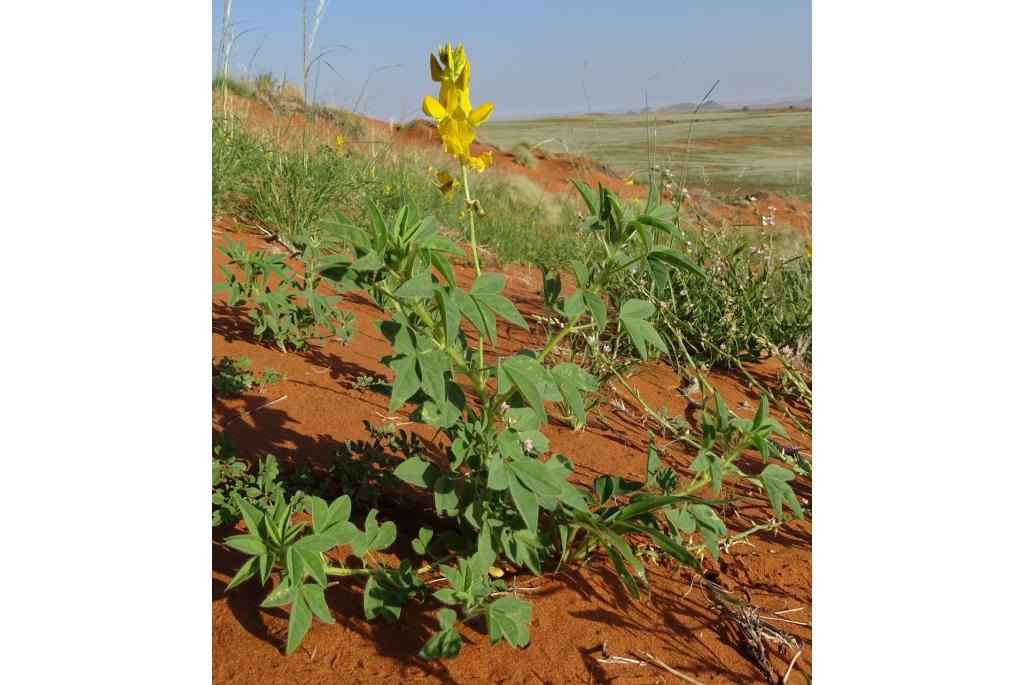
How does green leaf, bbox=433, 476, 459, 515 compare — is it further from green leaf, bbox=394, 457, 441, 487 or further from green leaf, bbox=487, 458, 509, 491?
green leaf, bbox=487, 458, 509, 491

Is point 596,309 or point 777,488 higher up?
point 596,309

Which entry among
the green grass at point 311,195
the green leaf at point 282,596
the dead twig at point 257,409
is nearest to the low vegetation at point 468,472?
the green leaf at point 282,596

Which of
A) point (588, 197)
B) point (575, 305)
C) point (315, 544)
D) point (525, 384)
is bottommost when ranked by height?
point (315, 544)

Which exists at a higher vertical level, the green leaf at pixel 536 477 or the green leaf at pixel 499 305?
the green leaf at pixel 499 305

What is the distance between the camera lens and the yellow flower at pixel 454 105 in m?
1.01

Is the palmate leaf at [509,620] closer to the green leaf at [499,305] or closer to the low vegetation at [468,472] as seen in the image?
the low vegetation at [468,472]

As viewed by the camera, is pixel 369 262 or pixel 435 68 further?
pixel 435 68

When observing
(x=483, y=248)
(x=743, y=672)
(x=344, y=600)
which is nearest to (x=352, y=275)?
(x=344, y=600)

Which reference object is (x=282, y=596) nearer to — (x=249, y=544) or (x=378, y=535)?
(x=249, y=544)

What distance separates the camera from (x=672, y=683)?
43.3 inches

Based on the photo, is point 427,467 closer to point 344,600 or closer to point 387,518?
point 344,600

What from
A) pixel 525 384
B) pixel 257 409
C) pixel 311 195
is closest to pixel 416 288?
pixel 525 384

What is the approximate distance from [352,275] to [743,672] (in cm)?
85

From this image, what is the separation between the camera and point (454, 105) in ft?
3.37
